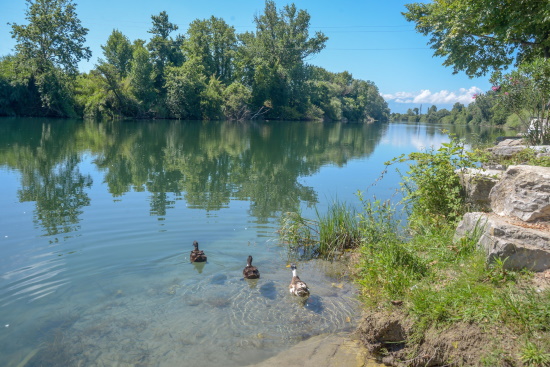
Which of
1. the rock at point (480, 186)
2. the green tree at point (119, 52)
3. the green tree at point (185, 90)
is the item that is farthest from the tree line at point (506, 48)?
the green tree at point (119, 52)

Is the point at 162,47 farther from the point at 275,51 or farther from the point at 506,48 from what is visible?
the point at 506,48

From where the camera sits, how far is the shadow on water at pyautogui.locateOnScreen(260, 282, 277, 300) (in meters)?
5.97

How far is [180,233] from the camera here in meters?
8.88

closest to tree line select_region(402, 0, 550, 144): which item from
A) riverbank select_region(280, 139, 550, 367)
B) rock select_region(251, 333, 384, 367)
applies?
riverbank select_region(280, 139, 550, 367)

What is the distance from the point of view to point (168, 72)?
6144 centimetres

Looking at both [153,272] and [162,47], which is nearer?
[153,272]

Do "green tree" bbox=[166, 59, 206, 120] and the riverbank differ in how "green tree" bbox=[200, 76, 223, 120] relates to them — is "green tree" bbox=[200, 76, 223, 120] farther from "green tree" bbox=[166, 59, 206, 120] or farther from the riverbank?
the riverbank

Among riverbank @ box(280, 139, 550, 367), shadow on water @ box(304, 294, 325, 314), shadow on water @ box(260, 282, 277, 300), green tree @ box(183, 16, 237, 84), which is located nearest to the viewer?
riverbank @ box(280, 139, 550, 367)

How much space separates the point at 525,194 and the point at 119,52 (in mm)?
71910

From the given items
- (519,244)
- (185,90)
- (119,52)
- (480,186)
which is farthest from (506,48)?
(119,52)

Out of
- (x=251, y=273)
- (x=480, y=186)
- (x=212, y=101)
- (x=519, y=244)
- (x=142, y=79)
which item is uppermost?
(x=142, y=79)

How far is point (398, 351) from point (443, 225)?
134 inches

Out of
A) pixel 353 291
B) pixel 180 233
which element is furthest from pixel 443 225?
pixel 180 233

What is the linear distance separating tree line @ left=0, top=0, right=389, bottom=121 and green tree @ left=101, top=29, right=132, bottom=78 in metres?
0.17
